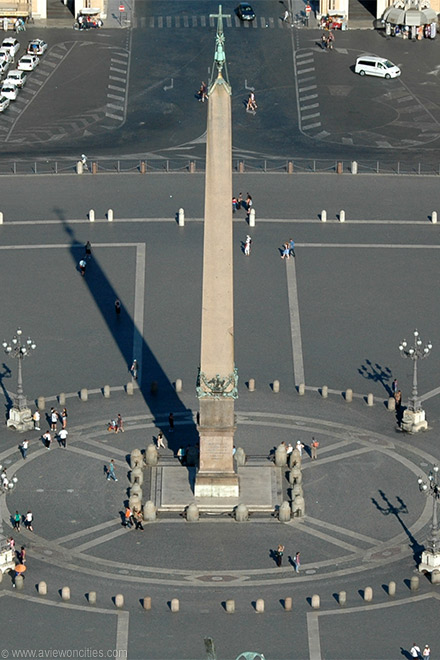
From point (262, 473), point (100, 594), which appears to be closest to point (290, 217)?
point (262, 473)

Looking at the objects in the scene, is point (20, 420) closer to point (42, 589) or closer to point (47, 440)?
point (47, 440)

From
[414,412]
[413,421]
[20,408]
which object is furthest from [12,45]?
[413,421]

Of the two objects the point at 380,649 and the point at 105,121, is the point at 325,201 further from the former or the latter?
the point at 380,649

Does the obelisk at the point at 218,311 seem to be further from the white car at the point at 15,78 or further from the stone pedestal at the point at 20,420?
the white car at the point at 15,78

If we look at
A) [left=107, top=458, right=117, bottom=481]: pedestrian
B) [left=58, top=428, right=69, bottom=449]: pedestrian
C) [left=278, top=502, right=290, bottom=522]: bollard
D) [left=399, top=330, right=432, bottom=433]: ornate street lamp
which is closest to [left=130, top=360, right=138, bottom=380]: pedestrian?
[left=58, top=428, right=69, bottom=449]: pedestrian

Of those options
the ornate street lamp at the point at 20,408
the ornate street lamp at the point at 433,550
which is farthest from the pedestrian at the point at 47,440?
the ornate street lamp at the point at 433,550
